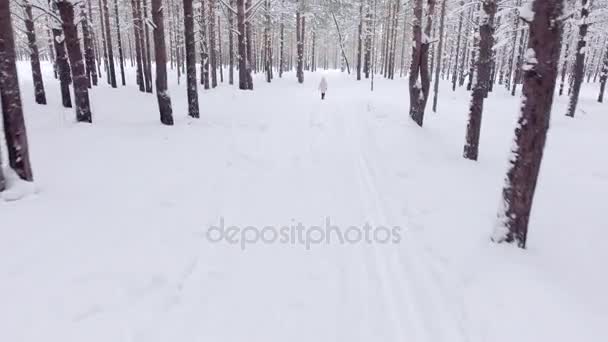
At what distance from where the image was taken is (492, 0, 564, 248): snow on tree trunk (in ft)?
16.0

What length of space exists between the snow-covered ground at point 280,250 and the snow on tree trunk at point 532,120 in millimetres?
484

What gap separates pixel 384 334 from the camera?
3938 millimetres

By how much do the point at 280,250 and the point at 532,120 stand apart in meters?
4.00

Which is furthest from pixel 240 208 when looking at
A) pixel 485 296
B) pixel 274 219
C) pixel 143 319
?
pixel 485 296

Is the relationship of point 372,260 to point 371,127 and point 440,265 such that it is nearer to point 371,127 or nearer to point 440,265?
point 440,265

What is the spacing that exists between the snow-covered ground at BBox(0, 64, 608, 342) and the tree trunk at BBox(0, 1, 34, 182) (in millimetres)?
662

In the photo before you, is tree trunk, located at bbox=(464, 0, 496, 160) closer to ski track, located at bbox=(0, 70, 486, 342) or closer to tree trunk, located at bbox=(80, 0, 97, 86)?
ski track, located at bbox=(0, 70, 486, 342)

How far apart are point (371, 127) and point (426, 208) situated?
7.91 m

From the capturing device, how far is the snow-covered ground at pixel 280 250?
13.2 ft

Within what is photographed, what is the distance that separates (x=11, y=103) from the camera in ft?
20.7

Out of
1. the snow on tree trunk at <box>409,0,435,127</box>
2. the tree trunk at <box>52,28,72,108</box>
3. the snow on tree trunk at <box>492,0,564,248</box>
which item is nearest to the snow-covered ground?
the snow on tree trunk at <box>492,0,564,248</box>

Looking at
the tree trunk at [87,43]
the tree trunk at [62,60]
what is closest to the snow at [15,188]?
the tree trunk at [62,60]

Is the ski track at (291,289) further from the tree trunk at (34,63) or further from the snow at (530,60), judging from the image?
the tree trunk at (34,63)

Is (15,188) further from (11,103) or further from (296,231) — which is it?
(296,231)
